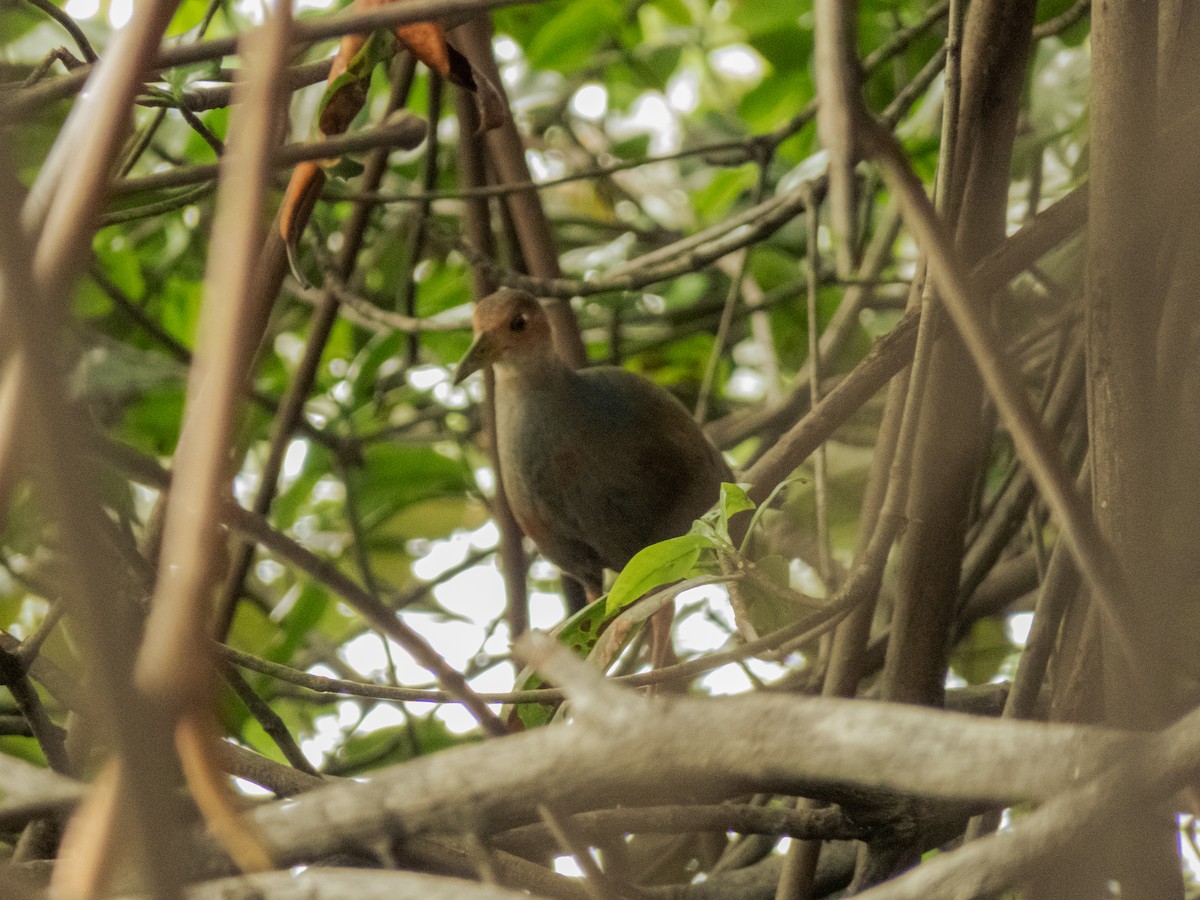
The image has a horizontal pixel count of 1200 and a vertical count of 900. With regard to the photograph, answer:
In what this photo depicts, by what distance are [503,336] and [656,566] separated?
121 centimetres

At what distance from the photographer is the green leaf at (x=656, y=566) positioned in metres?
1.31

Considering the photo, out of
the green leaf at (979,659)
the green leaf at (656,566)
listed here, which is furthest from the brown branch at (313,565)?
the green leaf at (979,659)

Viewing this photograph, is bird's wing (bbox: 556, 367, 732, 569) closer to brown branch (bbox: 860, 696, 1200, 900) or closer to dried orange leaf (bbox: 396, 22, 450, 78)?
dried orange leaf (bbox: 396, 22, 450, 78)

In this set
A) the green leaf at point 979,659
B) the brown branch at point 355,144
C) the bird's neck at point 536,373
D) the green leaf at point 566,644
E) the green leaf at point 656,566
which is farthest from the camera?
the green leaf at point 979,659

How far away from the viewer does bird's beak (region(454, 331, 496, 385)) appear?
246cm

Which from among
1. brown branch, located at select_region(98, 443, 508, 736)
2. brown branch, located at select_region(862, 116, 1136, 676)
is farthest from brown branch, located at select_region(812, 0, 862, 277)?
brown branch, located at select_region(98, 443, 508, 736)

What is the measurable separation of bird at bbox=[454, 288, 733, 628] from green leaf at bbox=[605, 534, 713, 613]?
835mm

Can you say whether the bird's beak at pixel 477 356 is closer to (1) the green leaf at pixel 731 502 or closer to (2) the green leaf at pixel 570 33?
(2) the green leaf at pixel 570 33

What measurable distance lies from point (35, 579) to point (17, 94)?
3.18 ft

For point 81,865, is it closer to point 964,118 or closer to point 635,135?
point 964,118

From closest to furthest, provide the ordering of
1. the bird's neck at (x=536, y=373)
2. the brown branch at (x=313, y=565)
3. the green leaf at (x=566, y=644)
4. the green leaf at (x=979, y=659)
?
the brown branch at (x=313, y=565) → the green leaf at (x=566, y=644) → the bird's neck at (x=536, y=373) → the green leaf at (x=979, y=659)

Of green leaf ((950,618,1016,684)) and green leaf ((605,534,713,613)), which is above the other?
green leaf ((950,618,1016,684))

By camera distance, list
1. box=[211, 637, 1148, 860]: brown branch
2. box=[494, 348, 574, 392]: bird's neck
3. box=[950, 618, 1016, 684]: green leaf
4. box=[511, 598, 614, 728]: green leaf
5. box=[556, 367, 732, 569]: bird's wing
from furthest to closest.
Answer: box=[950, 618, 1016, 684]: green leaf, box=[494, 348, 574, 392]: bird's neck, box=[556, 367, 732, 569]: bird's wing, box=[511, 598, 614, 728]: green leaf, box=[211, 637, 1148, 860]: brown branch

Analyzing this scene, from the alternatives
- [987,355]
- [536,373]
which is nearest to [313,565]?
[987,355]
